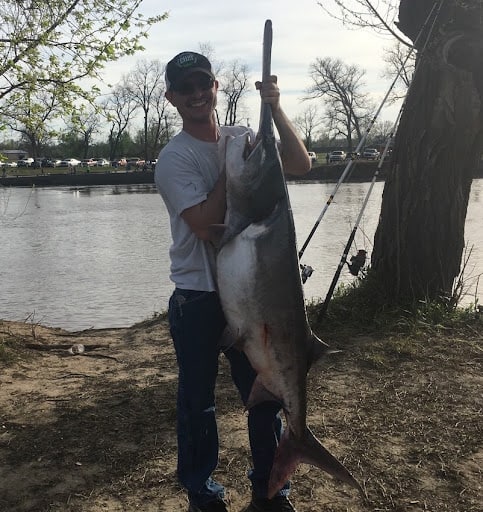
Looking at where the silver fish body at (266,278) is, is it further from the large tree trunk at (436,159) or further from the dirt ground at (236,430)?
the large tree trunk at (436,159)

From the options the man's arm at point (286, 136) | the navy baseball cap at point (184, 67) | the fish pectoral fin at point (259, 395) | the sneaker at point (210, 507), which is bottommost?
the sneaker at point (210, 507)

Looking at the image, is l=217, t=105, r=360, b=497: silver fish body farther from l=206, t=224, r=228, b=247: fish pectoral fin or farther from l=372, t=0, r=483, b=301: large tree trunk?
l=372, t=0, r=483, b=301: large tree trunk

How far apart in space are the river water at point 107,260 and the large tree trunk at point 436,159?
2.08 m

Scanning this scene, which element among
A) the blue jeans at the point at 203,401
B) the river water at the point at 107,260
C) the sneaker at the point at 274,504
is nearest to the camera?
the blue jeans at the point at 203,401

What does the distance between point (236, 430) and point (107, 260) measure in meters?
12.1

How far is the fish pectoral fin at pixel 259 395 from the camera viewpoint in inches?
104

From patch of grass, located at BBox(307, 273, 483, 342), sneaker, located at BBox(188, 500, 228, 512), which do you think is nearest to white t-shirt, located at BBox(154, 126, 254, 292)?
sneaker, located at BBox(188, 500, 228, 512)

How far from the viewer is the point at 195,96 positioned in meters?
2.69

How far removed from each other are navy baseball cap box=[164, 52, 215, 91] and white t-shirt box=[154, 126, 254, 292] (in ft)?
0.85

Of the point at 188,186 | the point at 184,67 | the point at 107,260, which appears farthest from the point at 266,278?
the point at 107,260

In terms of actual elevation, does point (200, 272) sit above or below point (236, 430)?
above

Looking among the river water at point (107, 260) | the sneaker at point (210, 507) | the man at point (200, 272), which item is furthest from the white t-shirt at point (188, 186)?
the river water at point (107, 260)

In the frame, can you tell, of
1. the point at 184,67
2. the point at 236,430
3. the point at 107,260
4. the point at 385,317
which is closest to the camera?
the point at 184,67

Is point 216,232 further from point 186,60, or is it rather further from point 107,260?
point 107,260
